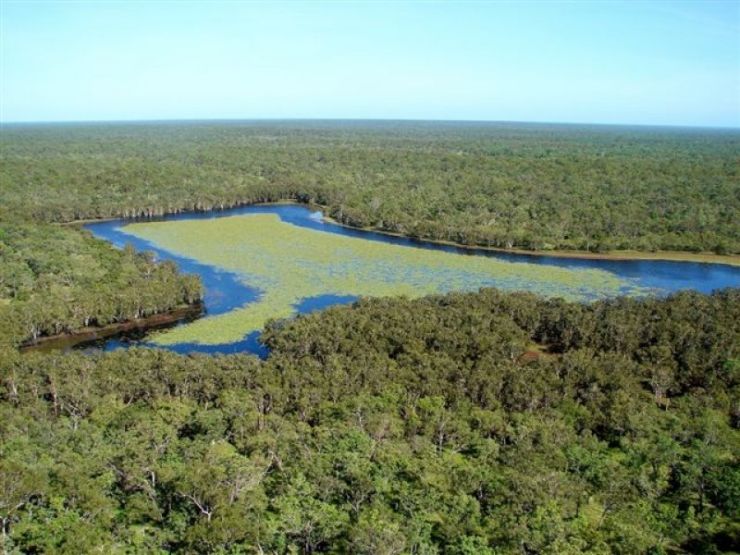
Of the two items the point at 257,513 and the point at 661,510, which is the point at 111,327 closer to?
the point at 257,513

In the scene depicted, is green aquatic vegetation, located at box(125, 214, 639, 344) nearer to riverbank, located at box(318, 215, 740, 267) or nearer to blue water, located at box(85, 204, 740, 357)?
blue water, located at box(85, 204, 740, 357)

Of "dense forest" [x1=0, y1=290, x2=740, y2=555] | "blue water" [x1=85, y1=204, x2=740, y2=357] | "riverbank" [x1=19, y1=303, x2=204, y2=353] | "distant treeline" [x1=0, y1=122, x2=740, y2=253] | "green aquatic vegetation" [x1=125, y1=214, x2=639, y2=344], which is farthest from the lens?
"distant treeline" [x1=0, y1=122, x2=740, y2=253]

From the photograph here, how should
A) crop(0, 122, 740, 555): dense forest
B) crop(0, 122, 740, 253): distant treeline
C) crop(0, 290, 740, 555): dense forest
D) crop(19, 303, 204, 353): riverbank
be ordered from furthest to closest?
1. crop(0, 122, 740, 253): distant treeline
2. crop(19, 303, 204, 353): riverbank
3. crop(0, 122, 740, 555): dense forest
4. crop(0, 290, 740, 555): dense forest

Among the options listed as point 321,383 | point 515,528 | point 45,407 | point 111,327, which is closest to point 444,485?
point 515,528

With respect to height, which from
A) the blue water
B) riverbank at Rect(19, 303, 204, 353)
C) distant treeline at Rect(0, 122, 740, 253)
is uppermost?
distant treeline at Rect(0, 122, 740, 253)

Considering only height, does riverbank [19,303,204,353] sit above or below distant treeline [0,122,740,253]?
below

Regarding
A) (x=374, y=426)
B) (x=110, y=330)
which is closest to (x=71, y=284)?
(x=110, y=330)

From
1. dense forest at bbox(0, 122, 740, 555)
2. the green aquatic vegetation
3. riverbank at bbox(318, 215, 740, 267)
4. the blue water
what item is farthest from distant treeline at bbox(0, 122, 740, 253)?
dense forest at bbox(0, 122, 740, 555)

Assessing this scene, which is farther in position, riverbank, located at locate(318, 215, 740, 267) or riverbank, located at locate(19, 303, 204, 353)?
riverbank, located at locate(318, 215, 740, 267)
